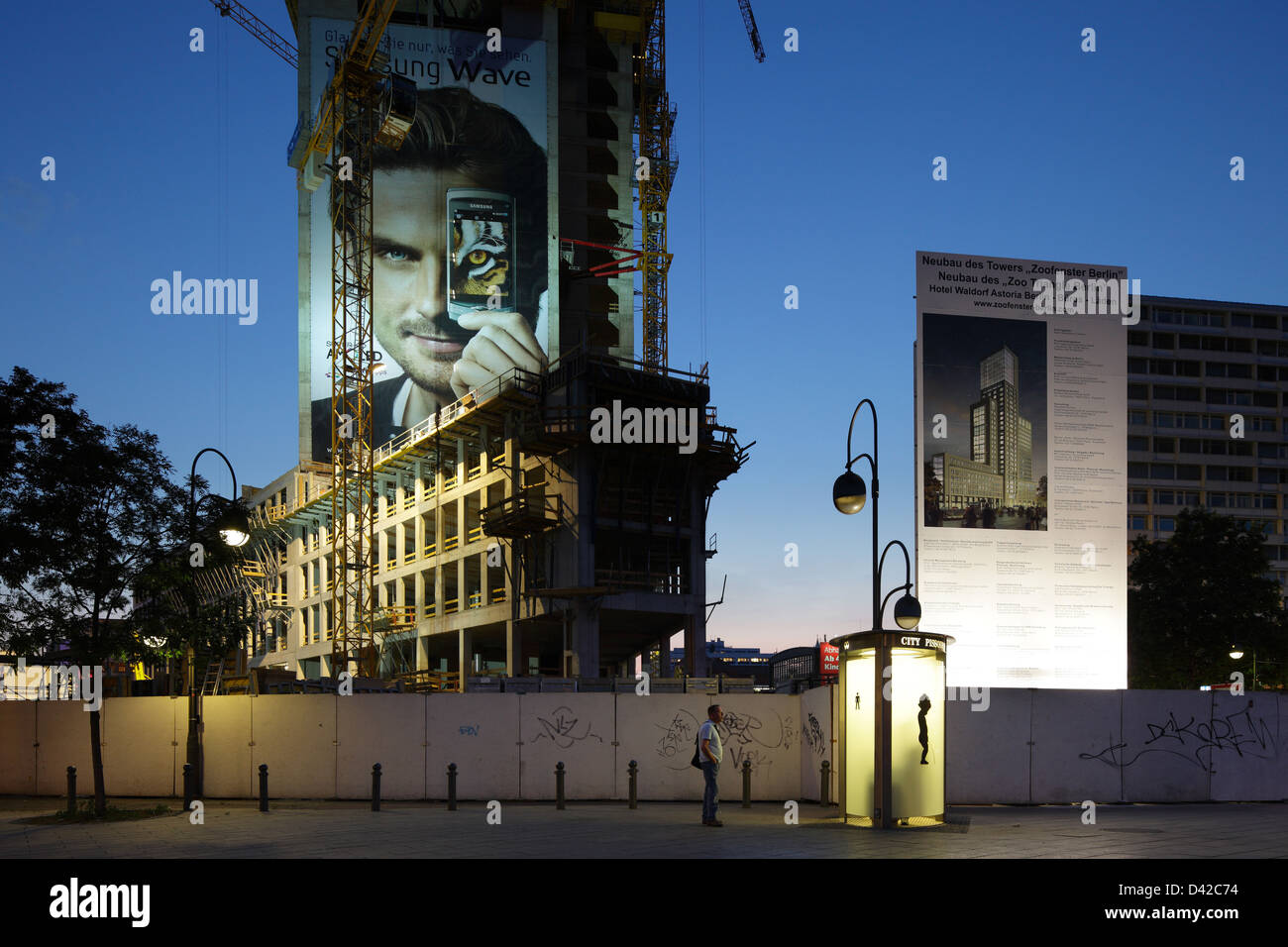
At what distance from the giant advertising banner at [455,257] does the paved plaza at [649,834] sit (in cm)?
7499

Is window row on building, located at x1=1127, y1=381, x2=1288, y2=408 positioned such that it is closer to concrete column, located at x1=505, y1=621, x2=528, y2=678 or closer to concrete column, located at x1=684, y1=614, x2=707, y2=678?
concrete column, located at x1=684, y1=614, x2=707, y2=678

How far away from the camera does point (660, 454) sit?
63906 mm

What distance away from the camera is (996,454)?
29.2 meters

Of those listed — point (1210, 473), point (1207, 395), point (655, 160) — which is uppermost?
point (655, 160)

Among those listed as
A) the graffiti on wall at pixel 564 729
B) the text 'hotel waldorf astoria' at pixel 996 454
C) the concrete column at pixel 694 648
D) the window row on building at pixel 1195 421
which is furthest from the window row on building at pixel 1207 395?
the graffiti on wall at pixel 564 729

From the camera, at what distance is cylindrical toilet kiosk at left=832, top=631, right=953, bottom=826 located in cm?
1972

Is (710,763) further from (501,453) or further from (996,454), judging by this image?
(501,453)

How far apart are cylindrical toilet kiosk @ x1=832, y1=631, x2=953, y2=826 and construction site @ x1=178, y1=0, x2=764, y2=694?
11273 mm

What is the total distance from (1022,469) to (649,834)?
50.1 ft

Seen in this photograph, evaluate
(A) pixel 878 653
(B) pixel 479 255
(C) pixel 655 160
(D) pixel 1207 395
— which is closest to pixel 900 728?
(A) pixel 878 653

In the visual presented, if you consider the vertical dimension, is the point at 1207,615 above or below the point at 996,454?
below
